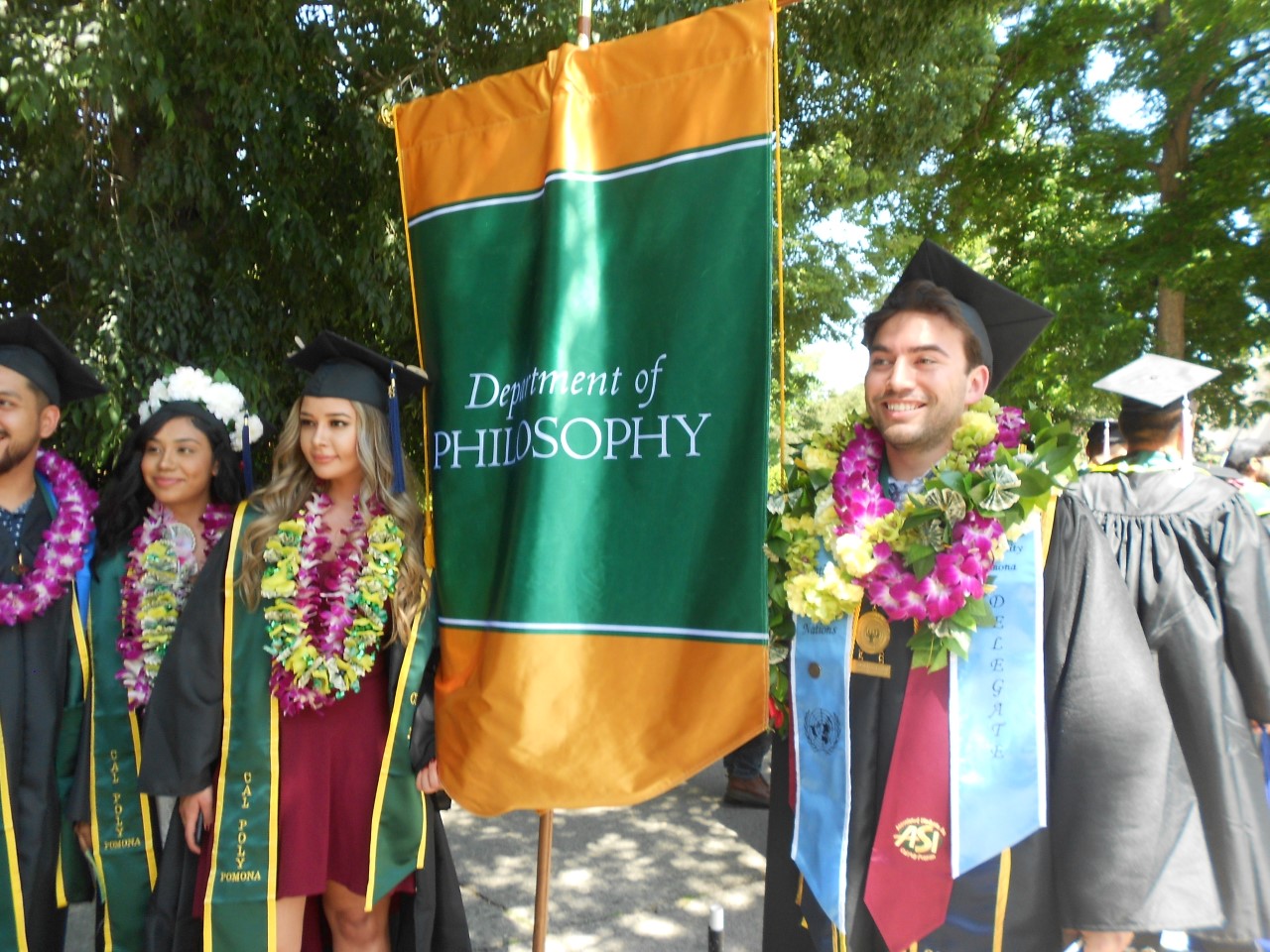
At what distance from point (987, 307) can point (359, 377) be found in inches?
68.7

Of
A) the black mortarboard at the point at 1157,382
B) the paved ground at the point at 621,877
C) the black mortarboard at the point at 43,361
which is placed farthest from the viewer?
the paved ground at the point at 621,877

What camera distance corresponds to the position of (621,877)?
4.59 metres

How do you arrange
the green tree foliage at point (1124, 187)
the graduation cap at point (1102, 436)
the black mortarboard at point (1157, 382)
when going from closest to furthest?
the black mortarboard at point (1157, 382) → the graduation cap at point (1102, 436) → the green tree foliage at point (1124, 187)

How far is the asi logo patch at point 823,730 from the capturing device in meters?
2.29

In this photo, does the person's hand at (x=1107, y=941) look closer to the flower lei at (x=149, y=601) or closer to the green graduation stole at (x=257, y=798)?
the green graduation stole at (x=257, y=798)

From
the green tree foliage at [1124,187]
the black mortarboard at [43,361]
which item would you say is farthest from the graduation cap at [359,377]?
the green tree foliage at [1124,187]

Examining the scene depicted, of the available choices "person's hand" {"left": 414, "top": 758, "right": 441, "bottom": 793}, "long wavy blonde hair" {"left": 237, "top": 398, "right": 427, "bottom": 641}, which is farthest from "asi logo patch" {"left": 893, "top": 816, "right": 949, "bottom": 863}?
"long wavy blonde hair" {"left": 237, "top": 398, "right": 427, "bottom": 641}

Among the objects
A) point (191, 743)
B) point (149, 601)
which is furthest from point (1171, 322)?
point (191, 743)

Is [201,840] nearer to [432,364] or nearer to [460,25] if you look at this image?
[432,364]

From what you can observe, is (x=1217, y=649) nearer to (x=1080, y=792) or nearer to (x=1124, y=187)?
(x=1080, y=792)

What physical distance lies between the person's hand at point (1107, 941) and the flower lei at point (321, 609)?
1862 mm

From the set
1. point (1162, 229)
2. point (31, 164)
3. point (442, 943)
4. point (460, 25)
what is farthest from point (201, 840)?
point (1162, 229)

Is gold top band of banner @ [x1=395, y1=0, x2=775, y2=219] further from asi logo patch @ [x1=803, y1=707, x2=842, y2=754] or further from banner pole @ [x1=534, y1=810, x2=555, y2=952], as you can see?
banner pole @ [x1=534, y1=810, x2=555, y2=952]

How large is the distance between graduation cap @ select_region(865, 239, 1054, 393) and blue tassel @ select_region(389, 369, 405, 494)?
52.0 inches
